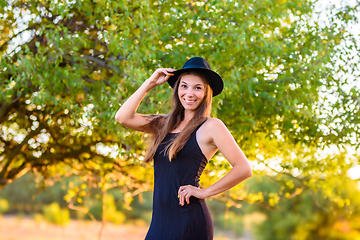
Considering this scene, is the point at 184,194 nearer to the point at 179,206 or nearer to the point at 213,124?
the point at 179,206

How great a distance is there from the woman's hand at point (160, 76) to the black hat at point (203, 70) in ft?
0.17

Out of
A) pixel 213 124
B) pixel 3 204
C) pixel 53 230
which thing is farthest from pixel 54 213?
pixel 213 124

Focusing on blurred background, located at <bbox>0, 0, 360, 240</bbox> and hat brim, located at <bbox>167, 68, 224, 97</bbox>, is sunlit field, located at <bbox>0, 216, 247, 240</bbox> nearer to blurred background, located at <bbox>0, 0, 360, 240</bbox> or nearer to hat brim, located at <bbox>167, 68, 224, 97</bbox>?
blurred background, located at <bbox>0, 0, 360, 240</bbox>

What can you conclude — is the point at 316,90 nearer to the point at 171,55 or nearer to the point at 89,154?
the point at 171,55

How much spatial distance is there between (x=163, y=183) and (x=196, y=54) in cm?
294

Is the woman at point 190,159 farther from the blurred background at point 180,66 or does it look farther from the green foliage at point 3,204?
the green foliage at point 3,204

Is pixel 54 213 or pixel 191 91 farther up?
pixel 191 91

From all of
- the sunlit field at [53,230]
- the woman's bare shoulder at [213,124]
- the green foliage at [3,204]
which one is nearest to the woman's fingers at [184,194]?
the woman's bare shoulder at [213,124]

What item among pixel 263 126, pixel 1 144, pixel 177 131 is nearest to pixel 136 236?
pixel 1 144

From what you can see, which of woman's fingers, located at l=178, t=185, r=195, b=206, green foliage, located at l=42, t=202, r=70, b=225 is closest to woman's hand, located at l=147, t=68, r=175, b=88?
woman's fingers, located at l=178, t=185, r=195, b=206

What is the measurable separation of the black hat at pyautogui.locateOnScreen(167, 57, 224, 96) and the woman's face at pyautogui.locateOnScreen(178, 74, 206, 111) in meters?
0.06

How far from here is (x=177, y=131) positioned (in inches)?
93.2

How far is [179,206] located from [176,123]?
56 centimetres

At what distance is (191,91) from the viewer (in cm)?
234
